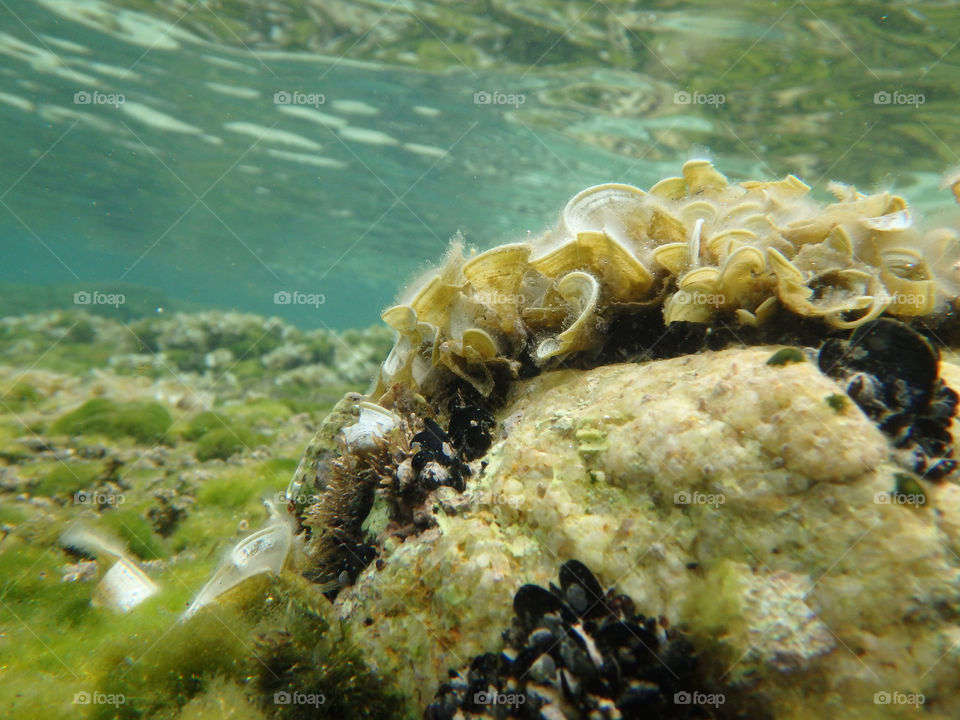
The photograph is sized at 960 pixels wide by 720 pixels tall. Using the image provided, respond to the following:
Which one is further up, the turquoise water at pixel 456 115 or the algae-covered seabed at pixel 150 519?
the turquoise water at pixel 456 115

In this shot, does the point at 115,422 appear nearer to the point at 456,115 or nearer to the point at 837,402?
the point at 837,402

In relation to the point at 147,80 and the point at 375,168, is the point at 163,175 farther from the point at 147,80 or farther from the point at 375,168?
the point at 375,168

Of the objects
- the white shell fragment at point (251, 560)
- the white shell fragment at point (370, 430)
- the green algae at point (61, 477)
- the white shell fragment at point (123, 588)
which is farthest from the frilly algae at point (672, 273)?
the green algae at point (61, 477)

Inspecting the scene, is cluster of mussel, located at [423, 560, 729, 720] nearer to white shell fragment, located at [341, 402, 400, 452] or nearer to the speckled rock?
the speckled rock

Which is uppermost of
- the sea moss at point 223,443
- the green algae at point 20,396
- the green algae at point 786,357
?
the green algae at point 20,396

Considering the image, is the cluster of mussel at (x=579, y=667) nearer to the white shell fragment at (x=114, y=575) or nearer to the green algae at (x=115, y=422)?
the white shell fragment at (x=114, y=575)
